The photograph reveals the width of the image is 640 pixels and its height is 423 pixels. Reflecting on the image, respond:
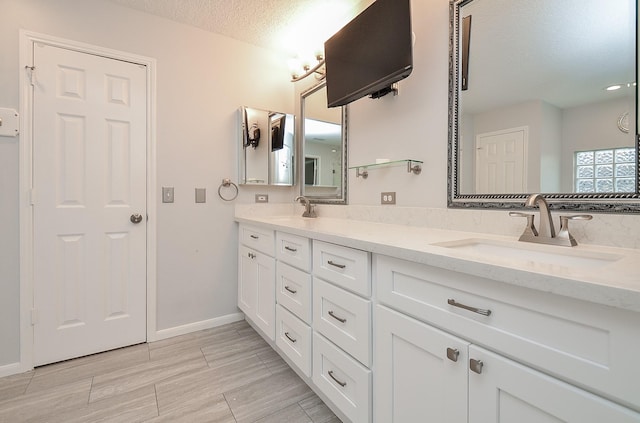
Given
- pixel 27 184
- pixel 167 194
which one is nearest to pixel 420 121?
pixel 167 194

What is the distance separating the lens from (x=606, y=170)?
3.29ft

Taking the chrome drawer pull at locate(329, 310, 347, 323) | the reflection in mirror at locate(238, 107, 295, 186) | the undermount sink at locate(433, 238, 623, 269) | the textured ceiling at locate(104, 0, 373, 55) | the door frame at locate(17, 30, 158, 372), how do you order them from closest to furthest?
the undermount sink at locate(433, 238, 623, 269), the chrome drawer pull at locate(329, 310, 347, 323), the door frame at locate(17, 30, 158, 372), the textured ceiling at locate(104, 0, 373, 55), the reflection in mirror at locate(238, 107, 295, 186)

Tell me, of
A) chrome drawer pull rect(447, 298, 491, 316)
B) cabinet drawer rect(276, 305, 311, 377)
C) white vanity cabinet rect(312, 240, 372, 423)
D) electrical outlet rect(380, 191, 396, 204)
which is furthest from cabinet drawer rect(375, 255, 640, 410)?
electrical outlet rect(380, 191, 396, 204)

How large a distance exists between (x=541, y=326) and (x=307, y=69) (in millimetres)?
2372

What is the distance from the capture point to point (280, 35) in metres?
2.37

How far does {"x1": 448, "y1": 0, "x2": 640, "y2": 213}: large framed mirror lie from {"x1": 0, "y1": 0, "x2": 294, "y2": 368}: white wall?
5.62ft

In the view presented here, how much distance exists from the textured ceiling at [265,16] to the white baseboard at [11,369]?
7.92 feet

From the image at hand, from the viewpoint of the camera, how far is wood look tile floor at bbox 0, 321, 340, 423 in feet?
4.60

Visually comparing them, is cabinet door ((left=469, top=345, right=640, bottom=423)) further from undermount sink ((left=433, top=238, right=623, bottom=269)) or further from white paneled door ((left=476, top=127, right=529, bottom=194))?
white paneled door ((left=476, top=127, right=529, bottom=194))

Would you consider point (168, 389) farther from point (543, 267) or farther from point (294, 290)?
point (543, 267)

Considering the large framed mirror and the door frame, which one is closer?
the large framed mirror

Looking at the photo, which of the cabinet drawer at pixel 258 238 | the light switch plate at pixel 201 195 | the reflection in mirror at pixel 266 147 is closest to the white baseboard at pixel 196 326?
the cabinet drawer at pixel 258 238

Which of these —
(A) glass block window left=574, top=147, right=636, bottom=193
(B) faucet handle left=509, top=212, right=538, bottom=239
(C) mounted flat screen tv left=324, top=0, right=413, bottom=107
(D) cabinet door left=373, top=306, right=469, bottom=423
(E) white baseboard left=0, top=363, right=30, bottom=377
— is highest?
(C) mounted flat screen tv left=324, top=0, right=413, bottom=107

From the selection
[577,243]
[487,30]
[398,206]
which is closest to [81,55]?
[398,206]
